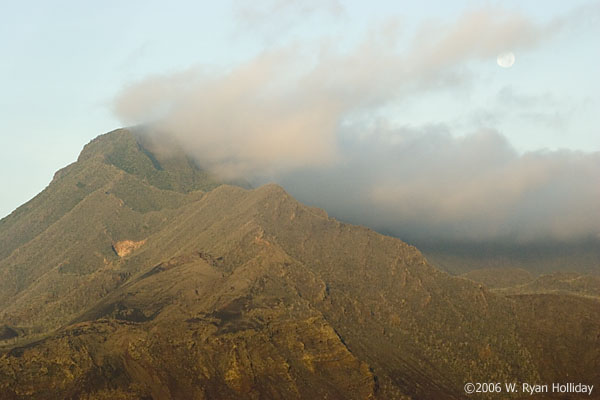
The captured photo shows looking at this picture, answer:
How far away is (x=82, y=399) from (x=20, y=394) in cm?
1753

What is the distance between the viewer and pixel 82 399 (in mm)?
199750

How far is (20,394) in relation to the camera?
19912 cm
